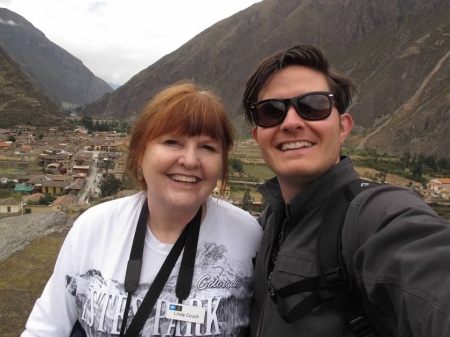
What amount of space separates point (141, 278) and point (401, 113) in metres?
78.5

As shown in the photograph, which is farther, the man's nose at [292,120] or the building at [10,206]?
the building at [10,206]

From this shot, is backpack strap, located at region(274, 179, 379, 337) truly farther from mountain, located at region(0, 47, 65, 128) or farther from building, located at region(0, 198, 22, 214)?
mountain, located at region(0, 47, 65, 128)

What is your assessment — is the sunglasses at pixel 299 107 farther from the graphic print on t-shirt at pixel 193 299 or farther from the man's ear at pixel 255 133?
the graphic print on t-shirt at pixel 193 299

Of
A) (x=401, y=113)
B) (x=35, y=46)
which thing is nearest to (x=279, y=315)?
(x=401, y=113)

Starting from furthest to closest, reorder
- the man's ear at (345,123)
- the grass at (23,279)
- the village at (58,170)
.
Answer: the village at (58,170)
the grass at (23,279)
the man's ear at (345,123)

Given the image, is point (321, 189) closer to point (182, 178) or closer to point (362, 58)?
point (182, 178)

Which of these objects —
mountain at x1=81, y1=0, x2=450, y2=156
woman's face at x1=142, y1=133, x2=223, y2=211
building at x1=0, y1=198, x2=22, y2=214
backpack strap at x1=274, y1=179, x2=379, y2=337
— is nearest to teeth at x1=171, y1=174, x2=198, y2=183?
woman's face at x1=142, y1=133, x2=223, y2=211

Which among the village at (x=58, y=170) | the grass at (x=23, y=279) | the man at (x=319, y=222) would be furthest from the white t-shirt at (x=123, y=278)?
the village at (x=58, y=170)

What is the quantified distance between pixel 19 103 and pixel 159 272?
67.6 metres

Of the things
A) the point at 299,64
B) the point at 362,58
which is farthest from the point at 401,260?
the point at 362,58

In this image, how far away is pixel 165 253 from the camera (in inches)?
58.9

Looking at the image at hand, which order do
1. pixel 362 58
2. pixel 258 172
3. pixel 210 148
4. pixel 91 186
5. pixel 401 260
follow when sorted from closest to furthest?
pixel 401 260, pixel 210 148, pixel 91 186, pixel 258 172, pixel 362 58

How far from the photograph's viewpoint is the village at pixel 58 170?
23047 mm

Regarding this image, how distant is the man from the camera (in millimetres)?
909
